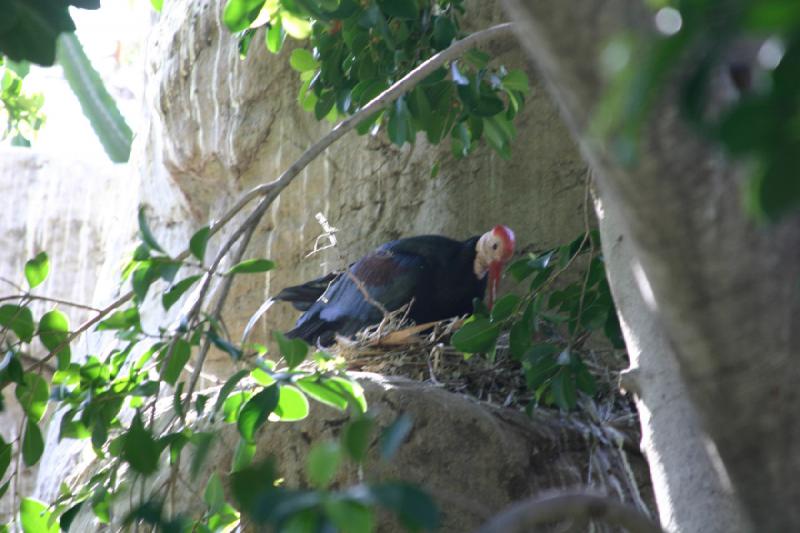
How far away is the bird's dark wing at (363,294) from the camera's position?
3453 mm

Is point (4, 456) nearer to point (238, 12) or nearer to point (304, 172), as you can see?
point (238, 12)

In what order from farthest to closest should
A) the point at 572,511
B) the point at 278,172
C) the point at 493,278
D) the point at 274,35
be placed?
the point at 278,172 → the point at 493,278 → the point at 274,35 → the point at 572,511

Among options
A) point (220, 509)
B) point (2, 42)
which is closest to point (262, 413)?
point (220, 509)

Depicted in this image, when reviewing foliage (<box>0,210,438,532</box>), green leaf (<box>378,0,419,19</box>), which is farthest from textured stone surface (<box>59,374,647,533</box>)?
green leaf (<box>378,0,419,19</box>)

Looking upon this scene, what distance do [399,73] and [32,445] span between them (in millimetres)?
1359

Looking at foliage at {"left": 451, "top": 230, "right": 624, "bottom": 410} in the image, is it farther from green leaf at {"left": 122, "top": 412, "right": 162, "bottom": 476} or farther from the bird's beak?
green leaf at {"left": 122, "top": 412, "right": 162, "bottom": 476}

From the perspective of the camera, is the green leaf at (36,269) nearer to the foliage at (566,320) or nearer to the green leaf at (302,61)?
the foliage at (566,320)

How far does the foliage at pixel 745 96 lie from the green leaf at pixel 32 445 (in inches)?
59.1

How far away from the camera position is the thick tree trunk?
A: 32.4 inches

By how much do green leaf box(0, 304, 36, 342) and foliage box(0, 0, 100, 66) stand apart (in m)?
0.52

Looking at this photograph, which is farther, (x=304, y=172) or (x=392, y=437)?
(x=304, y=172)

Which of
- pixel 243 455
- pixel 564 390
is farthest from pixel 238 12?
pixel 564 390

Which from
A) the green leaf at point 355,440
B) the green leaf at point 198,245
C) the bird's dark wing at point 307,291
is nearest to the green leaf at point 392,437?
the green leaf at point 355,440

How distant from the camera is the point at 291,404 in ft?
6.08
